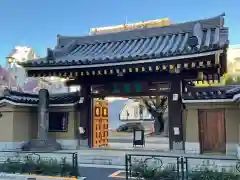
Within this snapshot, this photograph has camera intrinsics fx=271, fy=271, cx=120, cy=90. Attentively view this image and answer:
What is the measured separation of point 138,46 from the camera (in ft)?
Result: 43.2

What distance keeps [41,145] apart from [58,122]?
1.66 meters

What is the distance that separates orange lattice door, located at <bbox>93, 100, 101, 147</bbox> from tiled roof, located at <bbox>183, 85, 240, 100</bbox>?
4636 millimetres

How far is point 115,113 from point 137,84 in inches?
969

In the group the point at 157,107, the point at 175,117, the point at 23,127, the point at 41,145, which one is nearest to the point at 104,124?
the point at 41,145

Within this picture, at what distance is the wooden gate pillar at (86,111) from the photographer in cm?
1287

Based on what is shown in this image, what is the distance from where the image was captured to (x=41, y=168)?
760 cm

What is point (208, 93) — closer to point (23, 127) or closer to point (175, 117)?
point (175, 117)

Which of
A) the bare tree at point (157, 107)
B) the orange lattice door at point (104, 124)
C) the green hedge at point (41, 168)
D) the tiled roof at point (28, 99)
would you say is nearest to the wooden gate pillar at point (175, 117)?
the orange lattice door at point (104, 124)

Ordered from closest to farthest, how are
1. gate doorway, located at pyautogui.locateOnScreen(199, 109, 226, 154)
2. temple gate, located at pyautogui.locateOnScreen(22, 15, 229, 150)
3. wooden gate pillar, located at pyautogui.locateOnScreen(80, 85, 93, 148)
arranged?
temple gate, located at pyautogui.locateOnScreen(22, 15, 229, 150) < gate doorway, located at pyautogui.locateOnScreen(199, 109, 226, 154) < wooden gate pillar, located at pyautogui.locateOnScreen(80, 85, 93, 148)

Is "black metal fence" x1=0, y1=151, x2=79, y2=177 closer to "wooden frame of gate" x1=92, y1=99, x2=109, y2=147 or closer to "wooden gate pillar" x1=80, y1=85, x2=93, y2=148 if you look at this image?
"wooden gate pillar" x1=80, y1=85, x2=93, y2=148

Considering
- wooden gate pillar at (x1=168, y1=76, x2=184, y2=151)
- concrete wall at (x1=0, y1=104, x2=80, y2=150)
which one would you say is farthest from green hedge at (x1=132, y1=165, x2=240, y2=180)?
concrete wall at (x1=0, y1=104, x2=80, y2=150)

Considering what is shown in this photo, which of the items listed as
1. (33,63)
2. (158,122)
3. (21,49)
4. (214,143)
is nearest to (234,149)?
(214,143)

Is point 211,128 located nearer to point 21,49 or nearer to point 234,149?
point 234,149

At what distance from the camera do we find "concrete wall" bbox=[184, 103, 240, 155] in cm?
1053
